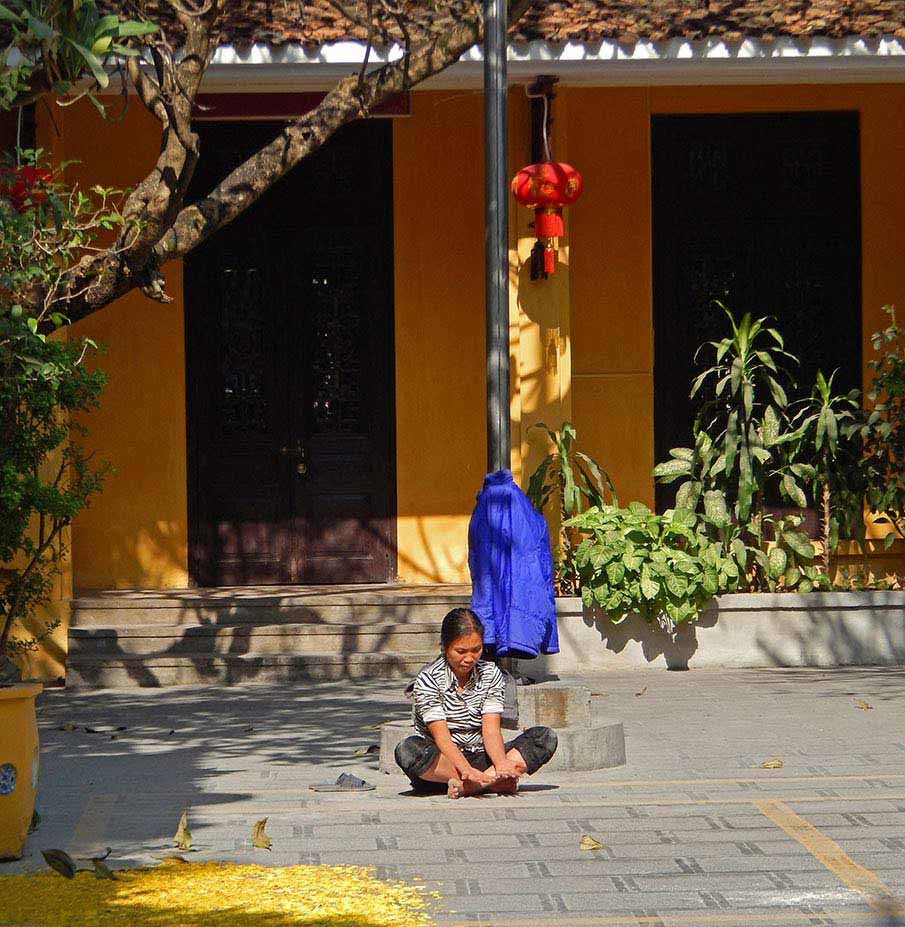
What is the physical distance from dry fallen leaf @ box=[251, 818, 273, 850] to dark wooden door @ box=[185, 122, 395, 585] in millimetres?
6792

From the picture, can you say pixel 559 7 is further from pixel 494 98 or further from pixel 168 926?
pixel 168 926

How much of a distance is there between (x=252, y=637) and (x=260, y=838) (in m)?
5.37

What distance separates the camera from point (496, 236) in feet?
28.6

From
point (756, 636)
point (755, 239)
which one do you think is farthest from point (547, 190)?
point (756, 636)

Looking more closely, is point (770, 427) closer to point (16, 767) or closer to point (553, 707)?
point (553, 707)

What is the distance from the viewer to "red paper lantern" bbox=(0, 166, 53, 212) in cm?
897

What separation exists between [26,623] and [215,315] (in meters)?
3.09

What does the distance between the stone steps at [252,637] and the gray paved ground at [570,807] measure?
0.67 meters

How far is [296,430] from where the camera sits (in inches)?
547

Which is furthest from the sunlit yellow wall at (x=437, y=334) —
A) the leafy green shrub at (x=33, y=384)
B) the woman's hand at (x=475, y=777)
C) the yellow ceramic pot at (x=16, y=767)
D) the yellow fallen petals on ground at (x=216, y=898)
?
the yellow fallen petals on ground at (x=216, y=898)

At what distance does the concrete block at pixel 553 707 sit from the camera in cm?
891

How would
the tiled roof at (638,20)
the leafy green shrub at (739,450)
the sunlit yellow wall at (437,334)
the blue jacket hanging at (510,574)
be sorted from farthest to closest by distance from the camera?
the sunlit yellow wall at (437,334) → the leafy green shrub at (739,450) → the tiled roof at (638,20) → the blue jacket hanging at (510,574)

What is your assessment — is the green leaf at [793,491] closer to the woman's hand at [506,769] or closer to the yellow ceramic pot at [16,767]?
the woman's hand at [506,769]

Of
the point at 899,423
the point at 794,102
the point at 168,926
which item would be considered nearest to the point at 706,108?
the point at 794,102
